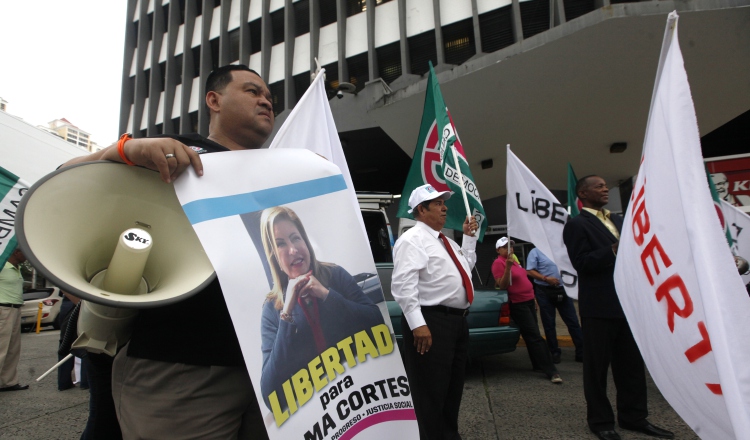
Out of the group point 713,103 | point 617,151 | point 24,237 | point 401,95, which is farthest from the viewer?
point 617,151

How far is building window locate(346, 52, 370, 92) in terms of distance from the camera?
1623cm

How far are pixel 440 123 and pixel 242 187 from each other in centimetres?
299

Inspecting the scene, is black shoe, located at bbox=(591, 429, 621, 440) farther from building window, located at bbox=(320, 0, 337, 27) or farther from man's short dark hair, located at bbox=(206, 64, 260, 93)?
building window, located at bbox=(320, 0, 337, 27)

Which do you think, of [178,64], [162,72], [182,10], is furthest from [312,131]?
[182,10]

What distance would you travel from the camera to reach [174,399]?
1.17 m

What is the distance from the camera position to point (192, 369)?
1207 mm

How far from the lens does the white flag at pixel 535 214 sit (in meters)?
4.57

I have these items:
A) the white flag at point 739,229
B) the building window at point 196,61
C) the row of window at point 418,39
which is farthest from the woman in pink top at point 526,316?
the building window at point 196,61

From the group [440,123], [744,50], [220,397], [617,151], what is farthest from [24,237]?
[617,151]

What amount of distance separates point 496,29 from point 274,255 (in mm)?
14442

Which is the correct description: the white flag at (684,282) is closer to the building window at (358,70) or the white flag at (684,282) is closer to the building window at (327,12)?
the building window at (358,70)

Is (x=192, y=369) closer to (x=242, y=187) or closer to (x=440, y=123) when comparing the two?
(x=242, y=187)

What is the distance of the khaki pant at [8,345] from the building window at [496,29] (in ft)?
42.7

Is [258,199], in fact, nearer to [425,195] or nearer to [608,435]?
[425,195]
